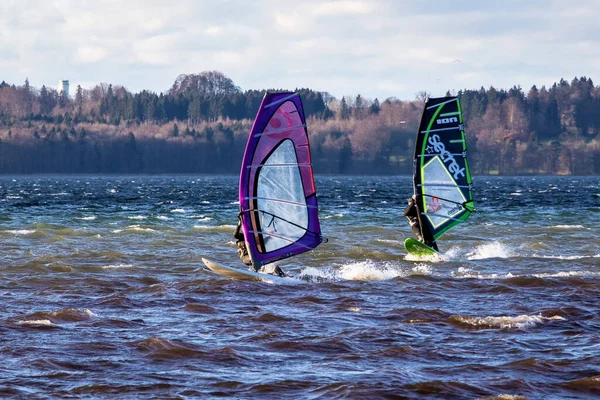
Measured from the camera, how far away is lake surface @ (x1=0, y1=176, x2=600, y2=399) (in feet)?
38.9

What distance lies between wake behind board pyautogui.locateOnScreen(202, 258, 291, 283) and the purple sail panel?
0.26 meters

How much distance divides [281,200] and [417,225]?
19.1 ft

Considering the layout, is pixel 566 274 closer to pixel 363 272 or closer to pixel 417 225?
pixel 417 225

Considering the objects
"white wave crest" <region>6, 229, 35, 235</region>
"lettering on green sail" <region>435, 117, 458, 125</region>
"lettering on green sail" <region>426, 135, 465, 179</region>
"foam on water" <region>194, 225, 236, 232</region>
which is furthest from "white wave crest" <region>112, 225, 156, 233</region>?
"lettering on green sail" <region>435, 117, 458, 125</region>

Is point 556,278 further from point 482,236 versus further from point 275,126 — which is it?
point 482,236

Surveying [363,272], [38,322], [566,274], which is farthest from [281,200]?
[566,274]

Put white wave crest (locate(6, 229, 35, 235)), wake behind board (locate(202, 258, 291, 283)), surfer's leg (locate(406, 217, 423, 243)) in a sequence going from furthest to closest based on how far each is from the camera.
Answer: white wave crest (locate(6, 229, 35, 235)) < surfer's leg (locate(406, 217, 423, 243)) < wake behind board (locate(202, 258, 291, 283))

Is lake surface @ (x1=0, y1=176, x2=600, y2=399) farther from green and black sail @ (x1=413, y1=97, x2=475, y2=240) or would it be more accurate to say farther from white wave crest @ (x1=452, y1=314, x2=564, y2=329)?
green and black sail @ (x1=413, y1=97, x2=475, y2=240)

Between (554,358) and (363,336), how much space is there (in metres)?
2.87

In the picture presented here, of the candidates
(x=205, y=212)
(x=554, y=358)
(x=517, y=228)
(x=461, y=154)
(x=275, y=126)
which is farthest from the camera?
(x=205, y=212)

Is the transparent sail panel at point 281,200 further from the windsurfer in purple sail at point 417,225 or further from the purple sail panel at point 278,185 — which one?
the windsurfer in purple sail at point 417,225

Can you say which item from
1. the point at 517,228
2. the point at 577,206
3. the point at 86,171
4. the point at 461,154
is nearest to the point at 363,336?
the point at 461,154

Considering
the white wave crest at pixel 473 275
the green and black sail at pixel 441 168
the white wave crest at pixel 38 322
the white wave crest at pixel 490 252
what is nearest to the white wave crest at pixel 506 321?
the white wave crest at pixel 473 275

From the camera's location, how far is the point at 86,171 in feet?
627
